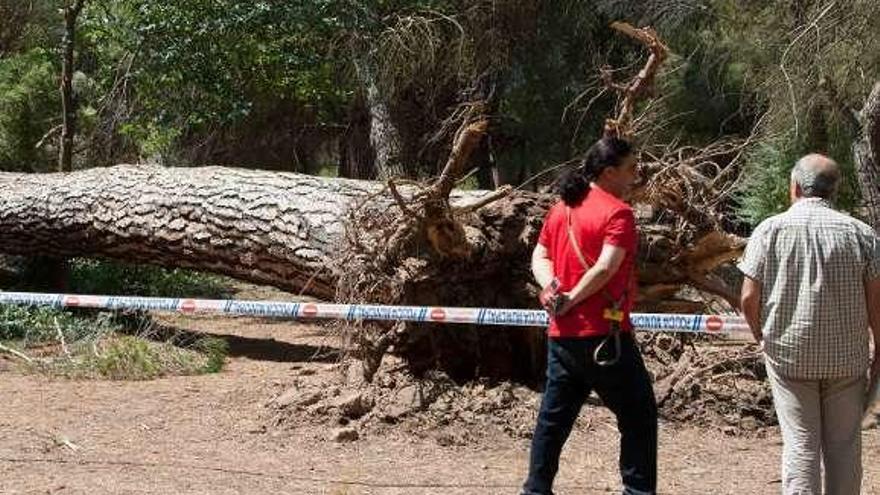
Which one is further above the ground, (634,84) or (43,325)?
(634,84)

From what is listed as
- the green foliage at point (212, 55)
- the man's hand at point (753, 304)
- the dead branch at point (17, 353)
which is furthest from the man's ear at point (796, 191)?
the green foliage at point (212, 55)

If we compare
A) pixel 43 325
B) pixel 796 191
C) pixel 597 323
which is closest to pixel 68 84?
pixel 43 325

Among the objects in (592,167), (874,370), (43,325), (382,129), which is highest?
(382,129)

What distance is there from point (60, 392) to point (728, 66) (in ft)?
35.6

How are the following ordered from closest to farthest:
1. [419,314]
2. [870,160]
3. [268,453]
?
1. [268,453]
2. [419,314]
3. [870,160]

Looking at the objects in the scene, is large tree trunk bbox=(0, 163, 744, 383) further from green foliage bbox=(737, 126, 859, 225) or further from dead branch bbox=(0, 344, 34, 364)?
green foliage bbox=(737, 126, 859, 225)

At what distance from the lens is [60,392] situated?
8.43 metres

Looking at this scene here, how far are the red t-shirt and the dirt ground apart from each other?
1346 millimetres

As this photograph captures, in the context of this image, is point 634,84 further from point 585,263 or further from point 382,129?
point 382,129

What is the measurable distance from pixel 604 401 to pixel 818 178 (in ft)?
3.99

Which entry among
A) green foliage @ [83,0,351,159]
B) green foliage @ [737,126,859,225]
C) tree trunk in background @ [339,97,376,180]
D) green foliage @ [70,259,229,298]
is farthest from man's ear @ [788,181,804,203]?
tree trunk in background @ [339,97,376,180]

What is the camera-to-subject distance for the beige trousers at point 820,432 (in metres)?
4.51

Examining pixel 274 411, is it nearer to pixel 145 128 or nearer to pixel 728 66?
pixel 145 128

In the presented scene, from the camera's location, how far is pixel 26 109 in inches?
736
